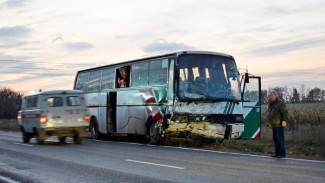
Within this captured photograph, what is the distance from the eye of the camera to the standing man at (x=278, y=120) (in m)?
13.8

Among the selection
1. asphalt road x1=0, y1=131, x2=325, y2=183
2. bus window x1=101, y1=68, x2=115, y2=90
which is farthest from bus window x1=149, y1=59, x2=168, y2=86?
asphalt road x1=0, y1=131, x2=325, y2=183

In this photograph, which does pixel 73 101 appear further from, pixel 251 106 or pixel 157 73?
pixel 251 106

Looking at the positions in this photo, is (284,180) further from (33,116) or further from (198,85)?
(33,116)

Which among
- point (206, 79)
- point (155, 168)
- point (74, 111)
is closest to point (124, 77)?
point (74, 111)

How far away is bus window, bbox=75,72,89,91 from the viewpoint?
26734 millimetres

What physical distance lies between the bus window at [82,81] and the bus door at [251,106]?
10.6 m

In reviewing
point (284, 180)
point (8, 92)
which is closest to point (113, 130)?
point (284, 180)

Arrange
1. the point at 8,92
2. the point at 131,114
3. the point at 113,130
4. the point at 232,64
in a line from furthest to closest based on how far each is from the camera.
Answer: the point at 8,92
the point at 113,130
the point at 131,114
the point at 232,64

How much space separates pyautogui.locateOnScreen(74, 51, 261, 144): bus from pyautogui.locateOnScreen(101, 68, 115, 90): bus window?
7.58 feet

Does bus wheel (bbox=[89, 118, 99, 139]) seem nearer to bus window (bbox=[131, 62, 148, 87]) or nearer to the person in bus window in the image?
the person in bus window

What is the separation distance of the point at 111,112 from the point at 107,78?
69.3 inches

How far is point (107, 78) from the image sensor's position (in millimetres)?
23984

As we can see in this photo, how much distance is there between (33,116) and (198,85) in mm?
7139

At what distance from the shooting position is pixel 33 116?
20.0 m
